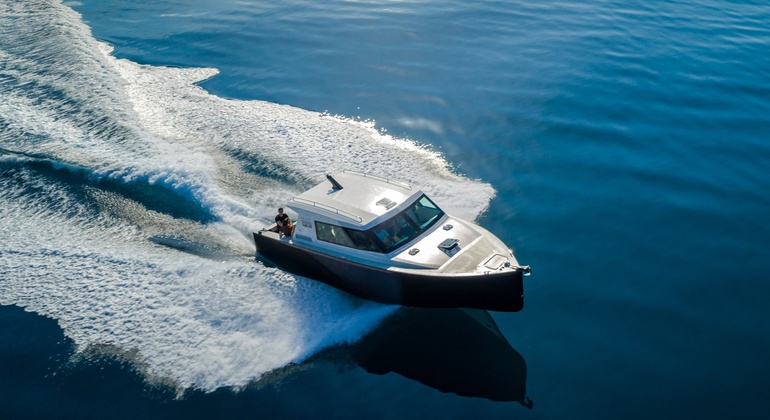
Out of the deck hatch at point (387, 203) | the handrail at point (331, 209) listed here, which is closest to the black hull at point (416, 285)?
the handrail at point (331, 209)

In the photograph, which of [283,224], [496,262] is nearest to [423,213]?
[496,262]

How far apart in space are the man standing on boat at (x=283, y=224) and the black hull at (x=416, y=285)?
1.66 feet

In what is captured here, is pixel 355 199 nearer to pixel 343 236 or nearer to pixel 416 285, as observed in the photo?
pixel 343 236

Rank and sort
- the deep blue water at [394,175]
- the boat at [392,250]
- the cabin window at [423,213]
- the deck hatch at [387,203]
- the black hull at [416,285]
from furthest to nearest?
the cabin window at [423,213] → the deck hatch at [387,203] → the boat at [392,250] → the black hull at [416,285] → the deep blue water at [394,175]

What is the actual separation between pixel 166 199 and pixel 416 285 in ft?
32.9

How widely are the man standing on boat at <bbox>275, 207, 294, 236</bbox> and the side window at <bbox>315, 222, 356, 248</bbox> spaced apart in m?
1.30

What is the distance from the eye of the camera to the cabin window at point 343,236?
16.9 m

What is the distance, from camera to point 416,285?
16141 millimetres

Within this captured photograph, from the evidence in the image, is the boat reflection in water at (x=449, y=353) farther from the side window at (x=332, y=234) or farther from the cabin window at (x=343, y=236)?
the side window at (x=332, y=234)

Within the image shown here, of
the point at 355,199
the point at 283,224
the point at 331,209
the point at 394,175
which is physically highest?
the point at 355,199

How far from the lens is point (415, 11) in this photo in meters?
37.7

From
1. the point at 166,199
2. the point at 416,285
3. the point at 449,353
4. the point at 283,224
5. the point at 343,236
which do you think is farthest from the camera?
the point at 166,199

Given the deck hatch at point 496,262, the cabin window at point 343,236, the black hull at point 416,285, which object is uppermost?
the deck hatch at point 496,262

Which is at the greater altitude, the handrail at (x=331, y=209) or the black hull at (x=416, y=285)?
the handrail at (x=331, y=209)
